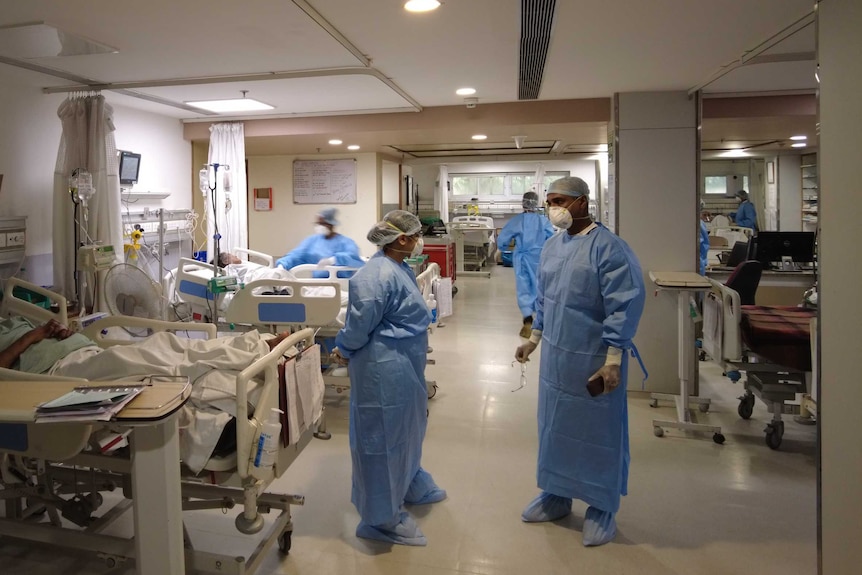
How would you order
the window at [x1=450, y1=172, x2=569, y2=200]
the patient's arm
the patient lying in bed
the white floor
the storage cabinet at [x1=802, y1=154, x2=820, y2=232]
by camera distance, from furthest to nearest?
the window at [x1=450, y1=172, x2=569, y2=200], the storage cabinet at [x1=802, y1=154, x2=820, y2=232], the white floor, the patient's arm, the patient lying in bed

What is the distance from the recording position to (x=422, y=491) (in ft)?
9.15

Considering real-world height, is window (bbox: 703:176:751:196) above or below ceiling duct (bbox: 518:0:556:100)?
above

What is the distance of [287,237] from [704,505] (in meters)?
5.86

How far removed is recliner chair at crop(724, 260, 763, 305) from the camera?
452cm

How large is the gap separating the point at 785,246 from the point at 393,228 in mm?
4586

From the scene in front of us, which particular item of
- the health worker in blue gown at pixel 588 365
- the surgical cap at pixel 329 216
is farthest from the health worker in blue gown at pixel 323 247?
the health worker in blue gown at pixel 588 365

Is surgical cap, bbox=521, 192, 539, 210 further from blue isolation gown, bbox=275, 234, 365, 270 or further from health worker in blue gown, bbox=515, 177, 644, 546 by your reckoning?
health worker in blue gown, bbox=515, 177, 644, 546

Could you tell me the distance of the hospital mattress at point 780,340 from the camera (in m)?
3.25

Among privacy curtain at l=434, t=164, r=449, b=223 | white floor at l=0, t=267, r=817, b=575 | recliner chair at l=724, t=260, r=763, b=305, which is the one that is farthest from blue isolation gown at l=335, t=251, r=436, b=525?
privacy curtain at l=434, t=164, r=449, b=223

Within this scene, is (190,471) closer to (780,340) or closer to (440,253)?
(780,340)

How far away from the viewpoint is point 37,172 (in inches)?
163

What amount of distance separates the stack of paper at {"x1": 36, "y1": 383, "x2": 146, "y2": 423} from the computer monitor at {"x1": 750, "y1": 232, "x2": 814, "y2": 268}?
569 cm

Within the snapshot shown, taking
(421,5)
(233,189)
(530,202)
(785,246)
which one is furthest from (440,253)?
(421,5)

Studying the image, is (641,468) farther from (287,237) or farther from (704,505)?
(287,237)
